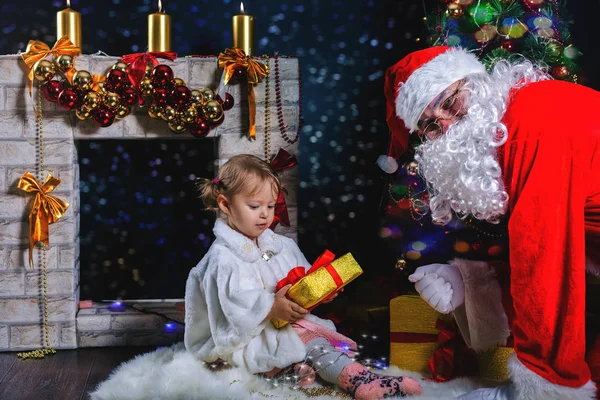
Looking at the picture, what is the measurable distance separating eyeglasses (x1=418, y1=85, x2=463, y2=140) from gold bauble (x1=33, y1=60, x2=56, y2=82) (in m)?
1.39

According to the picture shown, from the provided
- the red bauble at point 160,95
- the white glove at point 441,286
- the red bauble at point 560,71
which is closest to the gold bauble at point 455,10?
the red bauble at point 560,71

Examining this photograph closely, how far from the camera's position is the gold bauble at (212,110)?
2.69 m

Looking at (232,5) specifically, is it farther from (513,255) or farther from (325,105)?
(513,255)

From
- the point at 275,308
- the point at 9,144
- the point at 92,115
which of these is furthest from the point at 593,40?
the point at 9,144

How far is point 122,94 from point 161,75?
0.17m

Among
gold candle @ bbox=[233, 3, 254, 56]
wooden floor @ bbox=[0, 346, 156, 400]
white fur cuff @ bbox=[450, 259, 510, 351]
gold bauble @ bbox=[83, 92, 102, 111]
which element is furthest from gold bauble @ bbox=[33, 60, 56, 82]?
white fur cuff @ bbox=[450, 259, 510, 351]

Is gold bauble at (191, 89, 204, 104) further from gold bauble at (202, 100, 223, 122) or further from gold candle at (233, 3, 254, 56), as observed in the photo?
gold candle at (233, 3, 254, 56)

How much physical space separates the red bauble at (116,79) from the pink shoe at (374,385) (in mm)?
1312

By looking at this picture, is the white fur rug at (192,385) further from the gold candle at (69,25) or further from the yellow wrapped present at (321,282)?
the gold candle at (69,25)

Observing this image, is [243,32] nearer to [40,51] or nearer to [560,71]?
[40,51]

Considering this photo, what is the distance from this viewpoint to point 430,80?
79.4 inches

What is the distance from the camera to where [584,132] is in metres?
1.83

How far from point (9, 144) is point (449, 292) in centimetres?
171

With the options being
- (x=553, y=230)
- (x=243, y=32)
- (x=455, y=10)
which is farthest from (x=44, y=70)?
(x=553, y=230)
